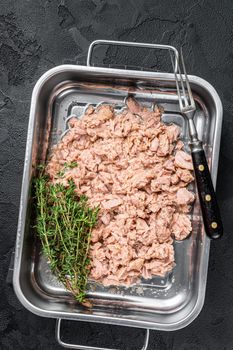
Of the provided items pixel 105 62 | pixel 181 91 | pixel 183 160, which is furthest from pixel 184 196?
pixel 105 62

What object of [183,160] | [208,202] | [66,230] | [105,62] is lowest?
[66,230]

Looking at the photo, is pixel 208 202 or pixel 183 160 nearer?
pixel 208 202

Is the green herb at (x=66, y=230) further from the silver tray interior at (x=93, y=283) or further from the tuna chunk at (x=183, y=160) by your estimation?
the tuna chunk at (x=183, y=160)

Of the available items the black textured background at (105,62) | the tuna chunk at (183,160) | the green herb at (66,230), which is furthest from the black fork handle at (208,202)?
the green herb at (66,230)

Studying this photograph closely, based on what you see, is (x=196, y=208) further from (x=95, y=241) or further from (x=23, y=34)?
(x=23, y=34)

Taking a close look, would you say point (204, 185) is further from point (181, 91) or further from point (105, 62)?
point (105, 62)

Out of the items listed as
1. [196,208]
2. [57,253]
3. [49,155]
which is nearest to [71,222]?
[57,253]

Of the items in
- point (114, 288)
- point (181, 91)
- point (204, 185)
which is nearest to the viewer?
point (204, 185)
